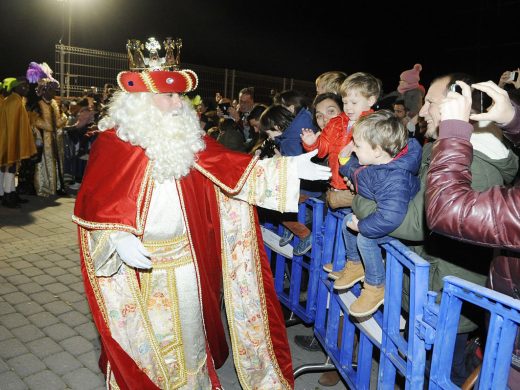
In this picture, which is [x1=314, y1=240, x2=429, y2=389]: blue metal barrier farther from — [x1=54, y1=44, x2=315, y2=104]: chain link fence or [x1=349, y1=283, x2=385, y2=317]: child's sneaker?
[x1=54, y1=44, x2=315, y2=104]: chain link fence

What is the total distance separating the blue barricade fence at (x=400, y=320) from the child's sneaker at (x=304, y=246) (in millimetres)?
76

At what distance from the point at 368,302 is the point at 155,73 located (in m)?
1.75

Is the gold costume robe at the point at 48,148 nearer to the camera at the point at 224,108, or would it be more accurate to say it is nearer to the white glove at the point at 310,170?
the camera at the point at 224,108

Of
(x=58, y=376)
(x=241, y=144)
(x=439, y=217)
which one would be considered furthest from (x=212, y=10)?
(x=439, y=217)

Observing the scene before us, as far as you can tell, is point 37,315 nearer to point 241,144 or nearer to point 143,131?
point 143,131

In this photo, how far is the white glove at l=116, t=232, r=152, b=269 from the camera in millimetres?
2533

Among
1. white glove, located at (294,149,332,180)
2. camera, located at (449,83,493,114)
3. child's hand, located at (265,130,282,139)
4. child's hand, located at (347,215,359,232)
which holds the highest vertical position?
camera, located at (449,83,493,114)

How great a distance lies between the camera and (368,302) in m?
2.51

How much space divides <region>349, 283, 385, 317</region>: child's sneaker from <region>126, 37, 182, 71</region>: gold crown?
1.73 m

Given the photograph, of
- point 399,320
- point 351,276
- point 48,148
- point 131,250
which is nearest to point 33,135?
point 48,148

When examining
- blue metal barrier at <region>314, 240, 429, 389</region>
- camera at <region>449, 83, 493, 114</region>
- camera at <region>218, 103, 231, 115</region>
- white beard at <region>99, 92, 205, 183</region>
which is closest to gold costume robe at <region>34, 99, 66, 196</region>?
camera at <region>218, 103, 231, 115</region>

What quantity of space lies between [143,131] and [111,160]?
0.81 feet

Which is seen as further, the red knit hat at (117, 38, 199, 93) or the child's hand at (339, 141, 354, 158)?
the child's hand at (339, 141, 354, 158)

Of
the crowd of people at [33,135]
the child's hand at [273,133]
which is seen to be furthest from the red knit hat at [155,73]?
the crowd of people at [33,135]
